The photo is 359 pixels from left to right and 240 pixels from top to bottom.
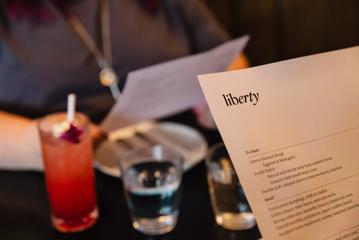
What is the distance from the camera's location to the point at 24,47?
1.04m

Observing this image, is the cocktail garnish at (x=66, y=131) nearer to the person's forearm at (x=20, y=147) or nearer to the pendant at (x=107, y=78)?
the person's forearm at (x=20, y=147)

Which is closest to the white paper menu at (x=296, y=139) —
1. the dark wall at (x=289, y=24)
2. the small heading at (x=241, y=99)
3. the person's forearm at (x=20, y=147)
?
the small heading at (x=241, y=99)

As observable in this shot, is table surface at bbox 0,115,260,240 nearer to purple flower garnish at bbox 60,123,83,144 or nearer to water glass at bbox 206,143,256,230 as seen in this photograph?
water glass at bbox 206,143,256,230

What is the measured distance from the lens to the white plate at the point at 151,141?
0.85 meters

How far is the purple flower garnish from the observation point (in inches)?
27.3

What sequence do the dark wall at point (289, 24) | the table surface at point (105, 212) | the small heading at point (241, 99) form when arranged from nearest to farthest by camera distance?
1. the small heading at point (241, 99)
2. the table surface at point (105, 212)
3. the dark wall at point (289, 24)

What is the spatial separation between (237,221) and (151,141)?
294 mm

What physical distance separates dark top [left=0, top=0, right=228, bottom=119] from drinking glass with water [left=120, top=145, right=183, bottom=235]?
0.36 metres

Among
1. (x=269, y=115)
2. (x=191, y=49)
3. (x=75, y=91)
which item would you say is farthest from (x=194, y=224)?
(x=191, y=49)

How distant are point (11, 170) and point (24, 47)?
300 mm

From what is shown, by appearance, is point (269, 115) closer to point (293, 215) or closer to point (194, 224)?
point (293, 215)

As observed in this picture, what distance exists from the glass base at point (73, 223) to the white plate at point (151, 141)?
116 millimetres

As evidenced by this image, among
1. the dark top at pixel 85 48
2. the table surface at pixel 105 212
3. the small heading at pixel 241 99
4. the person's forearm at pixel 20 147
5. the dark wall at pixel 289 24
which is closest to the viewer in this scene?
the small heading at pixel 241 99

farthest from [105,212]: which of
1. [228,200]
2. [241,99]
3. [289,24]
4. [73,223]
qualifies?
[289,24]
